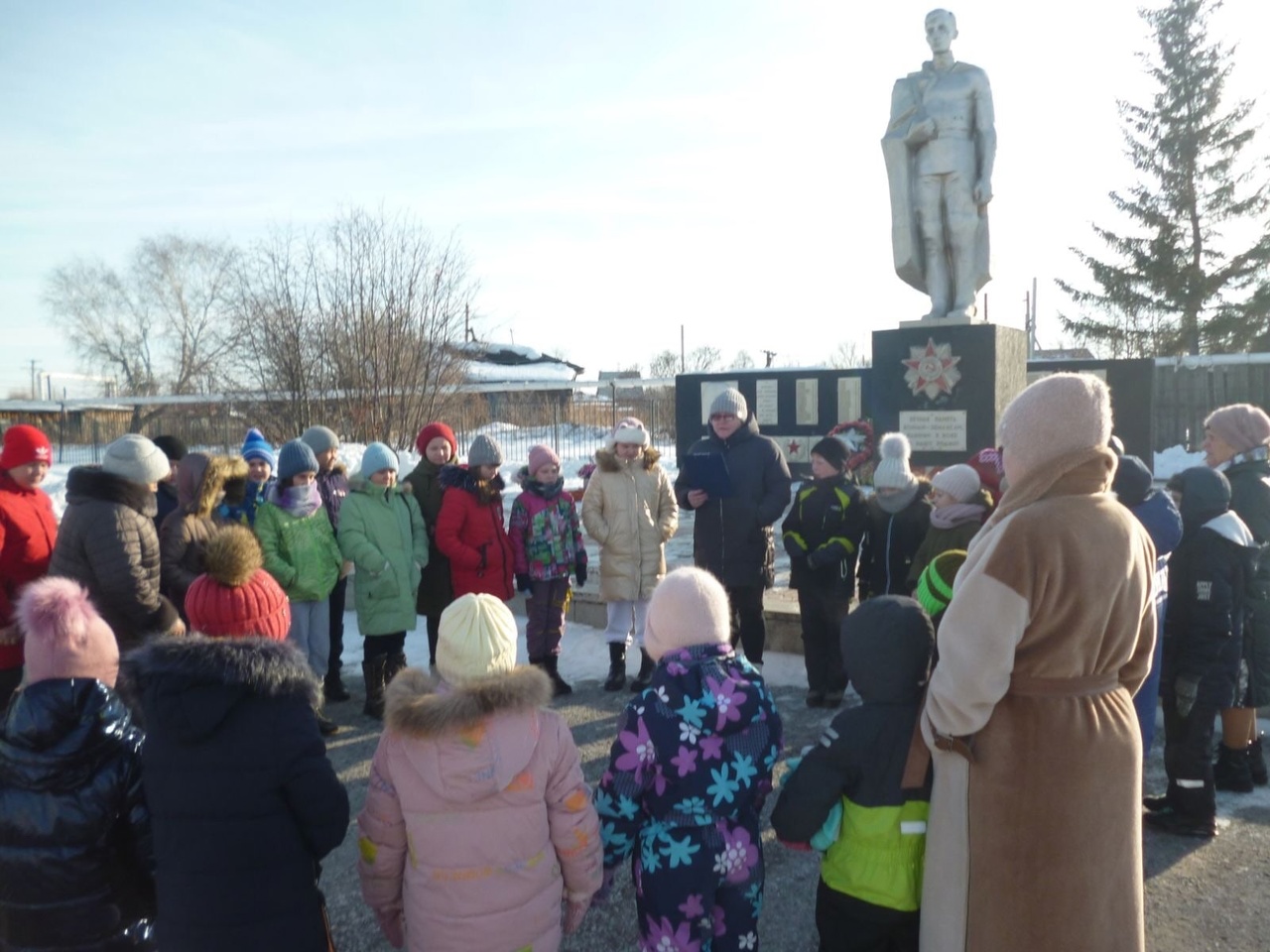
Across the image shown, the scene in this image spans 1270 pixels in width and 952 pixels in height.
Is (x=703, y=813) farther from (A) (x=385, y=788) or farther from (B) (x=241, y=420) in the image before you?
(B) (x=241, y=420)

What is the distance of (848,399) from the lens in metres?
11.4

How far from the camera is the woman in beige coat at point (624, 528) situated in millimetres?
5504

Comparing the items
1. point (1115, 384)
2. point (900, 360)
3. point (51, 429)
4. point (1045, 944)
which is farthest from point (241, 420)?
point (1045, 944)

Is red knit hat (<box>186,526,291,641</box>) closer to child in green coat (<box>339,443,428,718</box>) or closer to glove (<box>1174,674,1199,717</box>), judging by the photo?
child in green coat (<box>339,443,428,718</box>)

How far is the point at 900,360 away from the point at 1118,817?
19.4 feet

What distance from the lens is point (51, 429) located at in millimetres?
20125

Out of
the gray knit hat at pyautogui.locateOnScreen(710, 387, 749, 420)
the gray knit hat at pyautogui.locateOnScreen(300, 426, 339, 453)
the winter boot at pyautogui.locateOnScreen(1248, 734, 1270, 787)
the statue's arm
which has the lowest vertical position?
the winter boot at pyautogui.locateOnScreen(1248, 734, 1270, 787)

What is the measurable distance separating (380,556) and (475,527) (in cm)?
58

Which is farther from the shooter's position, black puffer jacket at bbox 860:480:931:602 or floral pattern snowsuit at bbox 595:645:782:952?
black puffer jacket at bbox 860:480:931:602

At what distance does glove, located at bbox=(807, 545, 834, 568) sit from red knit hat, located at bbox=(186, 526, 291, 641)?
2785 millimetres

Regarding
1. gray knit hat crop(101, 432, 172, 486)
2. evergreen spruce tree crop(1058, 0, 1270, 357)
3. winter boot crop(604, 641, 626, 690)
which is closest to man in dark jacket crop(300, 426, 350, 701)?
gray knit hat crop(101, 432, 172, 486)

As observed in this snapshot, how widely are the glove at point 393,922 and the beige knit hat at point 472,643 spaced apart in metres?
0.63

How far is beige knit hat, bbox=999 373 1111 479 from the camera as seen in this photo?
2.04 meters

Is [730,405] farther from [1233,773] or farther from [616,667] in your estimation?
[1233,773]
